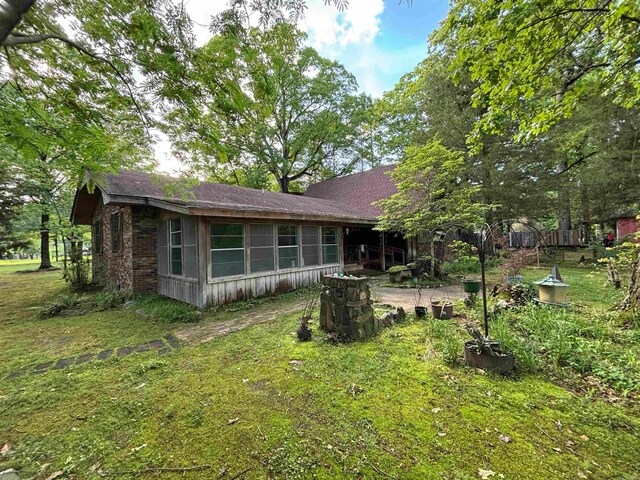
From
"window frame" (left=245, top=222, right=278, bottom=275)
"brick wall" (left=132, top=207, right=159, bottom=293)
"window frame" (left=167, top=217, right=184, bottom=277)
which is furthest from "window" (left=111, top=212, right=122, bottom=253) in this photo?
"window frame" (left=245, top=222, right=278, bottom=275)

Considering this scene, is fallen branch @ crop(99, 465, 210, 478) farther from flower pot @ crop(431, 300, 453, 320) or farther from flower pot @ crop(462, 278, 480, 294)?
flower pot @ crop(462, 278, 480, 294)

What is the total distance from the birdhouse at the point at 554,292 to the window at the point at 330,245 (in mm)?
5959

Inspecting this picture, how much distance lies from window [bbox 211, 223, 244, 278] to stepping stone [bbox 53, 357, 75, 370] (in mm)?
2920

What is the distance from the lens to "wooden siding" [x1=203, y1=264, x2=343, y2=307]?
6.39m

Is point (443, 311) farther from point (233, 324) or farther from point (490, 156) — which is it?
point (490, 156)

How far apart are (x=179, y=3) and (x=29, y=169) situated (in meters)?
15.7

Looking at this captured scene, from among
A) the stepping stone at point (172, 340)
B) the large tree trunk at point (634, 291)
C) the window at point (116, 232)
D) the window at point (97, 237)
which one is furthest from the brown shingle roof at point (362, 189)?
the window at point (97, 237)

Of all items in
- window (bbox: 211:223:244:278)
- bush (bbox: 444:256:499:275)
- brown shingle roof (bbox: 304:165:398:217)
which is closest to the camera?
window (bbox: 211:223:244:278)

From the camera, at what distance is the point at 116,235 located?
831 cm

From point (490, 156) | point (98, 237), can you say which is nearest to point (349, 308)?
point (98, 237)

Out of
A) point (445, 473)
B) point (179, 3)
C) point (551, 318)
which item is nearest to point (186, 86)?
point (179, 3)

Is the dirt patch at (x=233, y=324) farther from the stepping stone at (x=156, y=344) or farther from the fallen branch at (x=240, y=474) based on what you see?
the fallen branch at (x=240, y=474)

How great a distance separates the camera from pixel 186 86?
2.93 meters

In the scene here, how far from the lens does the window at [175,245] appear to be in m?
6.97
